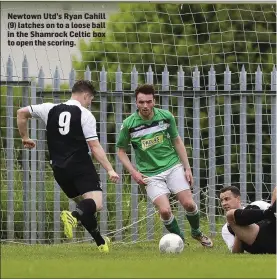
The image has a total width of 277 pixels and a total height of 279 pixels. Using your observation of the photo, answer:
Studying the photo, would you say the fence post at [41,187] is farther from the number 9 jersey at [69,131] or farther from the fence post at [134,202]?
the number 9 jersey at [69,131]

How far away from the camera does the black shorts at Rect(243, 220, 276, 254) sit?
37.2ft

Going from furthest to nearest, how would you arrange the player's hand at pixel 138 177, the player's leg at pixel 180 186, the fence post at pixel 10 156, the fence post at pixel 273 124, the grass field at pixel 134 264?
the fence post at pixel 273 124
the fence post at pixel 10 156
the player's leg at pixel 180 186
the player's hand at pixel 138 177
the grass field at pixel 134 264

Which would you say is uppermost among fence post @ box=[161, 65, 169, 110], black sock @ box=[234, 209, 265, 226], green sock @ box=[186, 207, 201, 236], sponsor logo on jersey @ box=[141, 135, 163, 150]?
fence post @ box=[161, 65, 169, 110]

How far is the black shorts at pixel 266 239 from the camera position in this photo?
1134 centimetres

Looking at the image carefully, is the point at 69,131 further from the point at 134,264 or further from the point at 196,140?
the point at 196,140

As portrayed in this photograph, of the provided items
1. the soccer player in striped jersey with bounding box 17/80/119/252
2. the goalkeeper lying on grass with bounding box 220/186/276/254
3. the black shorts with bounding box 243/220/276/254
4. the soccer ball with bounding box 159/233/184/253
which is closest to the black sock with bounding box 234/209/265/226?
the goalkeeper lying on grass with bounding box 220/186/276/254

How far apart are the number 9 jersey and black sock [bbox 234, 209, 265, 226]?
5.28ft

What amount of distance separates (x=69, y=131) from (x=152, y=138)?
48.7 inches

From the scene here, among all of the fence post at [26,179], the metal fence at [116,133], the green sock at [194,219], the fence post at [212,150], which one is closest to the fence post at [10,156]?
the metal fence at [116,133]

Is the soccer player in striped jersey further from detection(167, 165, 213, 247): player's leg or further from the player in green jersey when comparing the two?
detection(167, 165, 213, 247): player's leg

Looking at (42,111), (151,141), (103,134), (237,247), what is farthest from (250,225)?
(103,134)

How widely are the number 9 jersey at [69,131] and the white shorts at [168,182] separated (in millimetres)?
1055

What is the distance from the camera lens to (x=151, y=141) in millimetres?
12289

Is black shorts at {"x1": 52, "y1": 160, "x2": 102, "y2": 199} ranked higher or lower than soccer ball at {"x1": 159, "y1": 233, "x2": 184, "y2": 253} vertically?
higher
